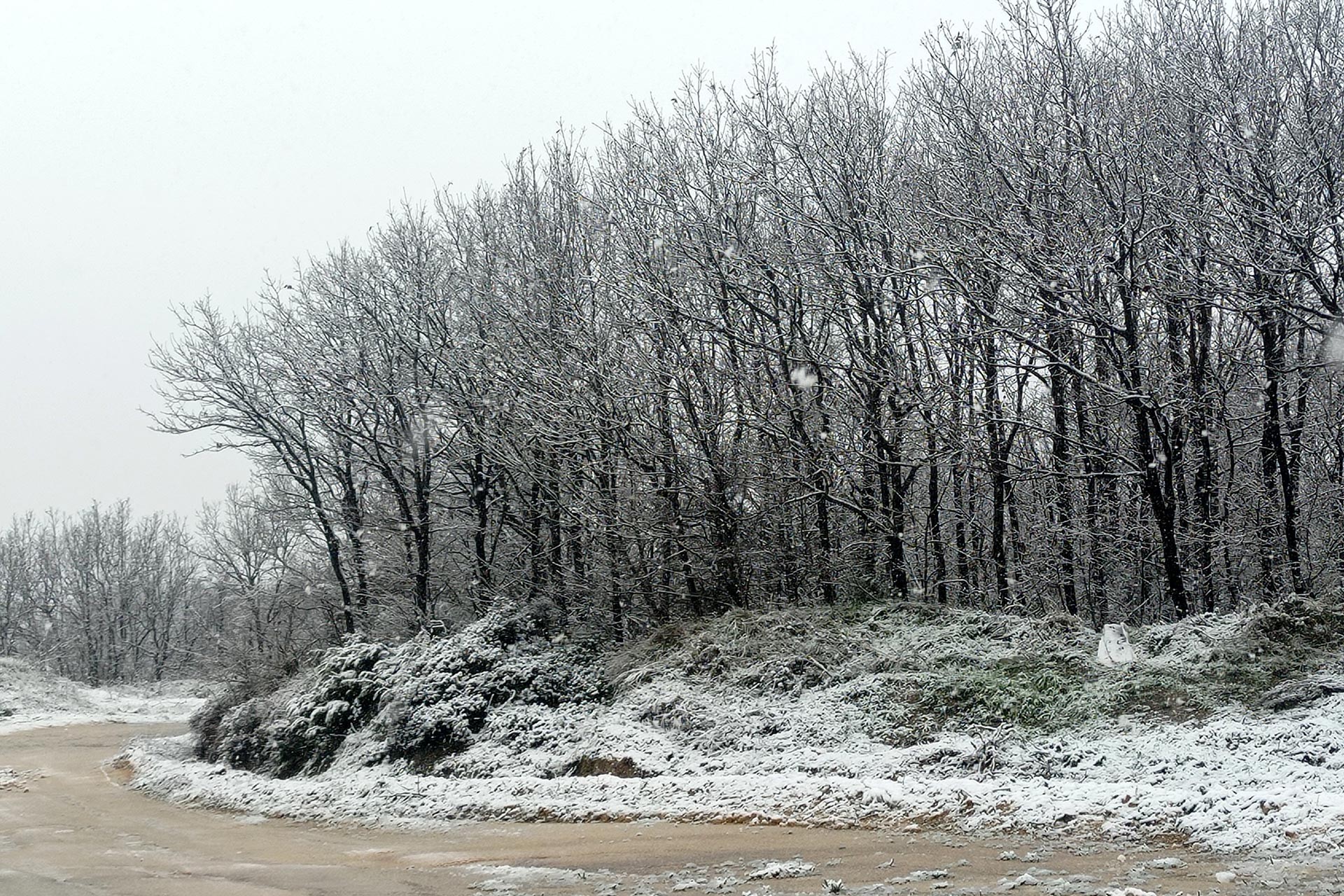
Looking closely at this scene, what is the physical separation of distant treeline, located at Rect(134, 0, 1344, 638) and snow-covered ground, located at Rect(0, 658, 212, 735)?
64.8 feet

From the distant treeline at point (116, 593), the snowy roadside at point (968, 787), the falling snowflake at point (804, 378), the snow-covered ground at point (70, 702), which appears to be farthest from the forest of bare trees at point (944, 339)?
the distant treeline at point (116, 593)

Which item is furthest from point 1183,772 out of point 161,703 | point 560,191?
point 161,703

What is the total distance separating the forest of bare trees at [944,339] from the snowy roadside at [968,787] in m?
4.69

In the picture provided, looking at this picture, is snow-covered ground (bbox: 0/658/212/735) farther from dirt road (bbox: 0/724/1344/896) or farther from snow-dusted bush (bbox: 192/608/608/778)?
dirt road (bbox: 0/724/1344/896)

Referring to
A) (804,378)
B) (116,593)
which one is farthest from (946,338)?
(116,593)

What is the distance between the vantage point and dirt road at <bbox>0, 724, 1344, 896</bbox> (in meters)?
6.50

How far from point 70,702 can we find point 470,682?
3271 centimetres

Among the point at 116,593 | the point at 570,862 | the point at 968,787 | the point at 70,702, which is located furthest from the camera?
the point at 116,593

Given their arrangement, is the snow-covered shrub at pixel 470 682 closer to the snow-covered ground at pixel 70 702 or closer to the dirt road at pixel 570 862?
the dirt road at pixel 570 862

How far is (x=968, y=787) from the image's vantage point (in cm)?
873

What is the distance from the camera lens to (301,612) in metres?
34.2

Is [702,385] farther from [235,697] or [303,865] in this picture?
[235,697]

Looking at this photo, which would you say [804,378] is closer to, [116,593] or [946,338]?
[946,338]

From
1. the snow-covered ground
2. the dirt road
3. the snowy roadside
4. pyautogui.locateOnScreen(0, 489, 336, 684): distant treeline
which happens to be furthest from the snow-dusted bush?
pyautogui.locateOnScreen(0, 489, 336, 684): distant treeline
